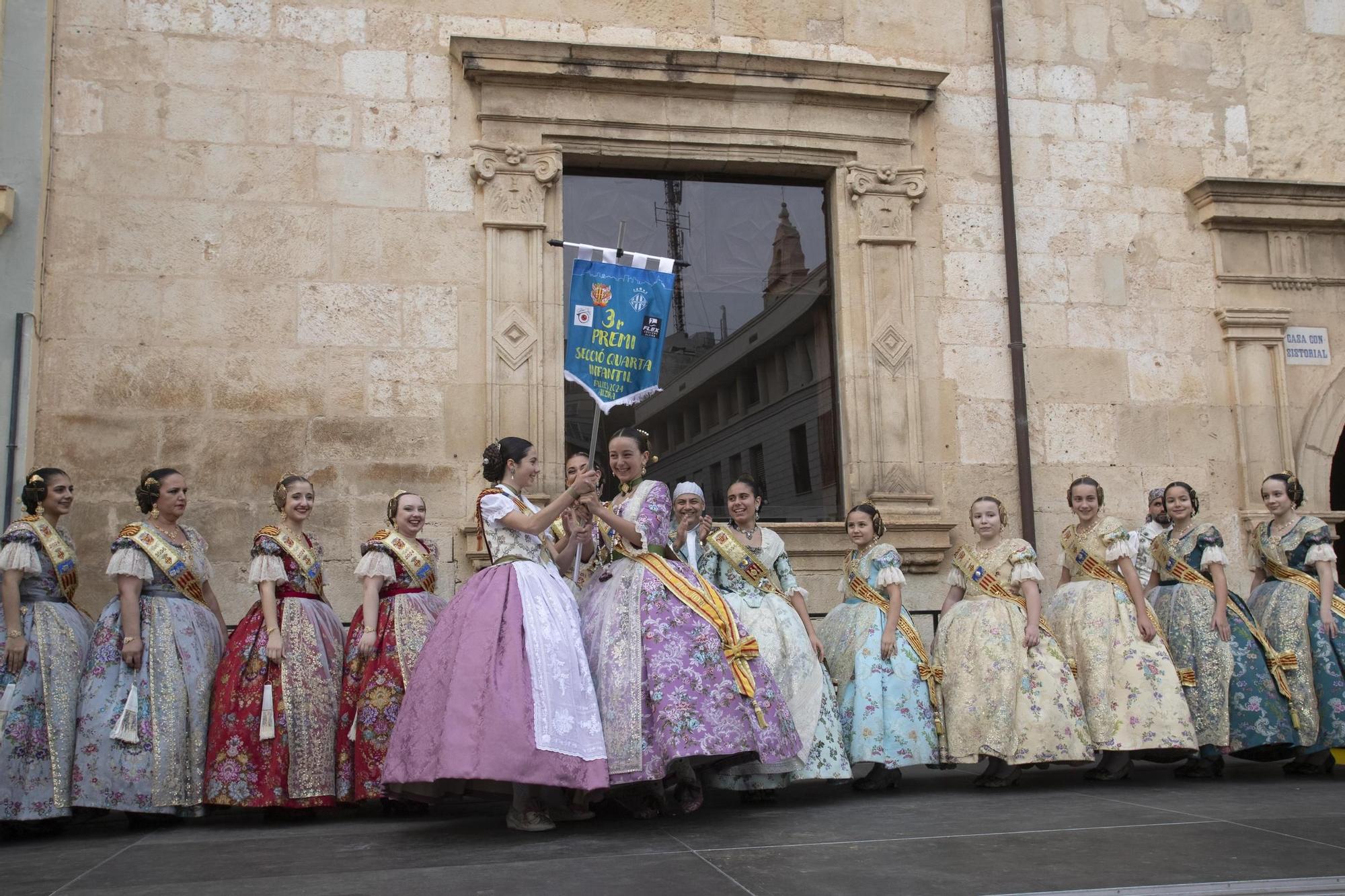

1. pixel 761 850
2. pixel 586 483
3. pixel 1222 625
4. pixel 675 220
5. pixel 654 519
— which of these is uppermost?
pixel 675 220

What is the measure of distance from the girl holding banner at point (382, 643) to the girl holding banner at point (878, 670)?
7.31 feet

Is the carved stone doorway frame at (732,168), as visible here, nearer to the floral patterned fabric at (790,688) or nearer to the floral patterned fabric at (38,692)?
the floral patterned fabric at (790,688)

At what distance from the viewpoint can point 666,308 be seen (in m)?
7.13

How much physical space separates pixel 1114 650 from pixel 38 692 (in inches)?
214

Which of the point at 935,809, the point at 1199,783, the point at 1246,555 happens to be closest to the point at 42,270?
the point at 935,809

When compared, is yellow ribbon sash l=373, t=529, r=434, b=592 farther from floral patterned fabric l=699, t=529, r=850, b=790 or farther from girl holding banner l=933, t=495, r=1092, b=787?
girl holding banner l=933, t=495, r=1092, b=787

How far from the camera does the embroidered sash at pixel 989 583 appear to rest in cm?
721

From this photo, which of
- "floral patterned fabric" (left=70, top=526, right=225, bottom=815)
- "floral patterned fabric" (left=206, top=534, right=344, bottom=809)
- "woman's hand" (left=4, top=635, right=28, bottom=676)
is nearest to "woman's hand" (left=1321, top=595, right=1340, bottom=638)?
"floral patterned fabric" (left=206, top=534, right=344, bottom=809)

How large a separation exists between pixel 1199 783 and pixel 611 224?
5.02m

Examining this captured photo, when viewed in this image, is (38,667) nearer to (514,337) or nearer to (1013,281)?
(514,337)

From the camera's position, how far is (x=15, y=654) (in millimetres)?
6059

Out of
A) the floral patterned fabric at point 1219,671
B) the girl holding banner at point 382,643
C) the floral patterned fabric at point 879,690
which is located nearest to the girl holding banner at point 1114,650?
the floral patterned fabric at point 1219,671

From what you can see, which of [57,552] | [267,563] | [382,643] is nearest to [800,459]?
[382,643]

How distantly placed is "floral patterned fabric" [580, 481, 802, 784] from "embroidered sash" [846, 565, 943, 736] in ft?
4.27
